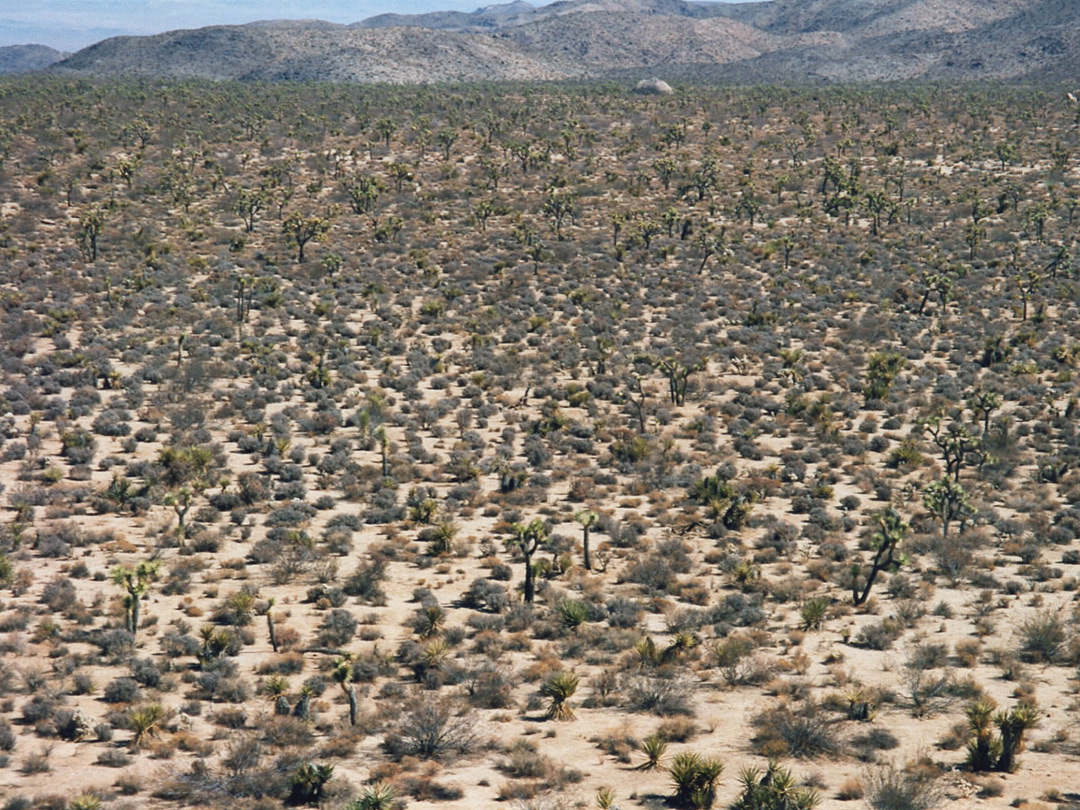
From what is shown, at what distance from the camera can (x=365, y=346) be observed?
48.4m

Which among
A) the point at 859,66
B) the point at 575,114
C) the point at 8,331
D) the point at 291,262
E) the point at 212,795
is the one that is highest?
the point at 859,66

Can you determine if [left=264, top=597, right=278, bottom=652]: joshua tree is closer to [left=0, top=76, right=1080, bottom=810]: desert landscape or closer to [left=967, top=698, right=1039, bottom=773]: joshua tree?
[left=0, top=76, right=1080, bottom=810]: desert landscape

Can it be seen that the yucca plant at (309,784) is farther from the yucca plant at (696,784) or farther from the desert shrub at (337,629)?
the yucca plant at (696,784)

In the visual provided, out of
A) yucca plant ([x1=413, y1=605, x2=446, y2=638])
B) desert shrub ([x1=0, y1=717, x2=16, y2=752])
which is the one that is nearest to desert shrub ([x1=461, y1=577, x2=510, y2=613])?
yucca plant ([x1=413, y1=605, x2=446, y2=638])

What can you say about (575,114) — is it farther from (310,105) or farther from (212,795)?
(212,795)

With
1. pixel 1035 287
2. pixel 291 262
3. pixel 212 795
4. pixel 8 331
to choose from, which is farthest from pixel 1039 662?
pixel 291 262

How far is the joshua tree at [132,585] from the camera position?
22672mm

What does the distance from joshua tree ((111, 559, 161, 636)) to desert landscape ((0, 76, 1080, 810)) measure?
17 cm

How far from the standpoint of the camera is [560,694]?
2036 centimetres

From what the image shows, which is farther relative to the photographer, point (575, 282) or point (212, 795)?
point (575, 282)

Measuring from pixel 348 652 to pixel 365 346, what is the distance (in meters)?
→ 27.9

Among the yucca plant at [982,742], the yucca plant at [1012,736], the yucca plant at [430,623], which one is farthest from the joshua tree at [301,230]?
the yucca plant at [1012,736]

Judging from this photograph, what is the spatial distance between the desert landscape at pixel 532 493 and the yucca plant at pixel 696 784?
9 cm

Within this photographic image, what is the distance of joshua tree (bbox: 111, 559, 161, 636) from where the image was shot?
2267cm
